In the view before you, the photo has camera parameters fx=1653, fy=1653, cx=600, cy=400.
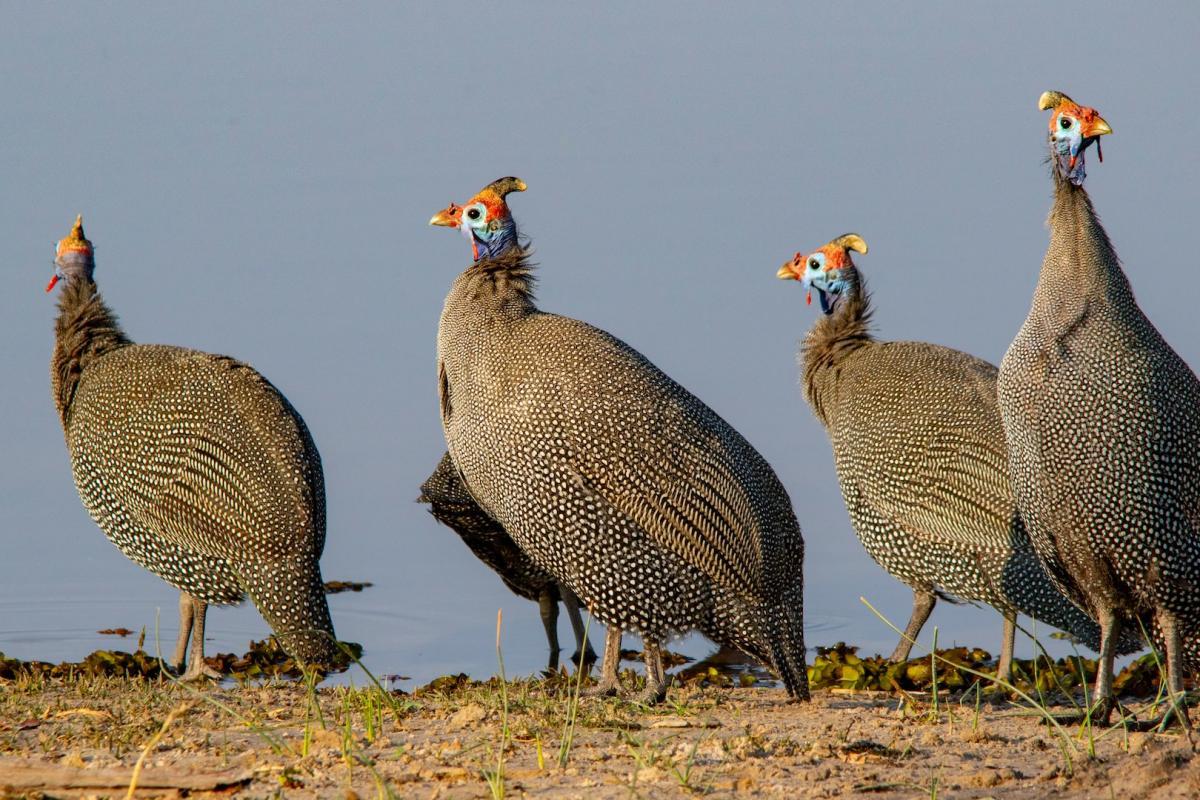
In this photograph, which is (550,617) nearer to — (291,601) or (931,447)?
(291,601)

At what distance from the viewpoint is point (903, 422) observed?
7.70 metres

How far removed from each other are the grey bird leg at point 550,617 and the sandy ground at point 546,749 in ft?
6.54

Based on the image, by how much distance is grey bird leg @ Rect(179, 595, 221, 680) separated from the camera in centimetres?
709

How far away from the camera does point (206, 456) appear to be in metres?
7.13

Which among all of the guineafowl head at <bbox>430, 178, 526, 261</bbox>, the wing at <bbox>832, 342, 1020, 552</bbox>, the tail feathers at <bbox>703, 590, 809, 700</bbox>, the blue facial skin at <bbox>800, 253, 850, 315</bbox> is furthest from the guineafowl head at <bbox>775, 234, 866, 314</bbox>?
the tail feathers at <bbox>703, 590, 809, 700</bbox>

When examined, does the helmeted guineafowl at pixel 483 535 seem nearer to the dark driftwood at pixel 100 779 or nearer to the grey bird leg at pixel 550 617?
the grey bird leg at pixel 550 617

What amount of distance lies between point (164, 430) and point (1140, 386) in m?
4.07

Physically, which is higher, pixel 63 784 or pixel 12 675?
pixel 12 675

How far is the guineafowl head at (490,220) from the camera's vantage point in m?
7.63

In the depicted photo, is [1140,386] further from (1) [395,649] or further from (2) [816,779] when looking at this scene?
(1) [395,649]

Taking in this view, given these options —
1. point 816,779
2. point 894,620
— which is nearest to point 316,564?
point 816,779

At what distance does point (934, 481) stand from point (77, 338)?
4.13 meters

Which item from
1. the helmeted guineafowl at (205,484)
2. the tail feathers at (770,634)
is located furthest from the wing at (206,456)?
the tail feathers at (770,634)

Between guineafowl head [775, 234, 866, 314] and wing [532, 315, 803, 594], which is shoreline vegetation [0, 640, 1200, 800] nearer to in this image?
wing [532, 315, 803, 594]
